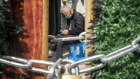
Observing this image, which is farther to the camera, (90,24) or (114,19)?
(90,24)

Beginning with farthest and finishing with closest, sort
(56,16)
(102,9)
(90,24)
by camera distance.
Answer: (56,16)
(90,24)
(102,9)

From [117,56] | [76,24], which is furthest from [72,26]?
[117,56]

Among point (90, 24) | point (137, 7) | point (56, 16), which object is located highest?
point (137, 7)

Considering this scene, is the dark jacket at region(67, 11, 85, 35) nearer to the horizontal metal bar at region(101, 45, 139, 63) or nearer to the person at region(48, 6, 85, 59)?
the person at region(48, 6, 85, 59)

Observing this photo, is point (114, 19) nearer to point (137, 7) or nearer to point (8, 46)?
point (137, 7)

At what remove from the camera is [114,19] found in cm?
107

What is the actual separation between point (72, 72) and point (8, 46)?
0.39 meters

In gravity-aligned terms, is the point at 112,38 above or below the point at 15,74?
above

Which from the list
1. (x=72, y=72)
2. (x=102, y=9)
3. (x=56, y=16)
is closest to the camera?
(x=72, y=72)

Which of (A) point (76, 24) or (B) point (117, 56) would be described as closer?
(B) point (117, 56)

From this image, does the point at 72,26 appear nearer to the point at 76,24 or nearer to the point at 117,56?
the point at 76,24

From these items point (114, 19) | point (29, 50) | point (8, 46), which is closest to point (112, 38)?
point (114, 19)

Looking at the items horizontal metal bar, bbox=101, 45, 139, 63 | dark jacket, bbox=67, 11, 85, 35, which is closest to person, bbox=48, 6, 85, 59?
dark jacket, bbox=67, 11, 85, 35

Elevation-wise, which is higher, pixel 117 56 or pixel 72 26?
pixel 117 56
